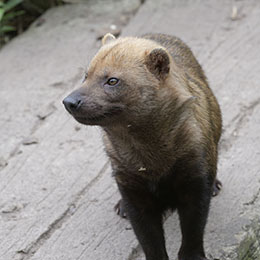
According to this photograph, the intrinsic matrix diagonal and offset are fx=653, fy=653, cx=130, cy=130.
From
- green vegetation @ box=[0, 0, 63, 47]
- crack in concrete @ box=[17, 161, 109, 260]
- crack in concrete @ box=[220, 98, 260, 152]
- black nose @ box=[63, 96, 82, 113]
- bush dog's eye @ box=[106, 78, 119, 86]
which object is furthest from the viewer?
green vegetation @ box=[0, 0, 63, 47]

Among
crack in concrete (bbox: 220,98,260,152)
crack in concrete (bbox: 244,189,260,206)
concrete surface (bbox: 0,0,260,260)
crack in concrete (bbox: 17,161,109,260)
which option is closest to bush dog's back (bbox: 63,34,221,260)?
concrete surface (bbox: 0,0,260,260)

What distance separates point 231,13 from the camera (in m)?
7.82

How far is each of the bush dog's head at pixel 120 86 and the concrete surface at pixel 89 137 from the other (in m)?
1.17

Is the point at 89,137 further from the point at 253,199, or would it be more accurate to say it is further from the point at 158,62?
the point at 158,62

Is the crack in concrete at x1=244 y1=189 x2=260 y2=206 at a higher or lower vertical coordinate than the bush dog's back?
lower

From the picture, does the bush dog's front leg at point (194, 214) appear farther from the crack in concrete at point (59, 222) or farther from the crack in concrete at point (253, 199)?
the crack in concrete at point (59, 222)

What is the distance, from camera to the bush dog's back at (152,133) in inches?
157

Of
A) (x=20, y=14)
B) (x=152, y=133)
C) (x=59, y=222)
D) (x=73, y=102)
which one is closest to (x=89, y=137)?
(x=59, y=222)

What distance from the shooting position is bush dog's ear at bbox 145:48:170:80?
4.07m

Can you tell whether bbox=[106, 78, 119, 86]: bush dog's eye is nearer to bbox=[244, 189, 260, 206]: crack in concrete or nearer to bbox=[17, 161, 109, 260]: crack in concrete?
bbox=[17, 161, 109, 260]: crack in concrete

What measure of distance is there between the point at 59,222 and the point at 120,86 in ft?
4.94

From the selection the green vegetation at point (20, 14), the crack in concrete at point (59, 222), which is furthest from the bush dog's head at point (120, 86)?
the green vegetation at point (20, 14)

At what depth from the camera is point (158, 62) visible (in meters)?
4.10

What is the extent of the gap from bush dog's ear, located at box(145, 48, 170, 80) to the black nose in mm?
532
